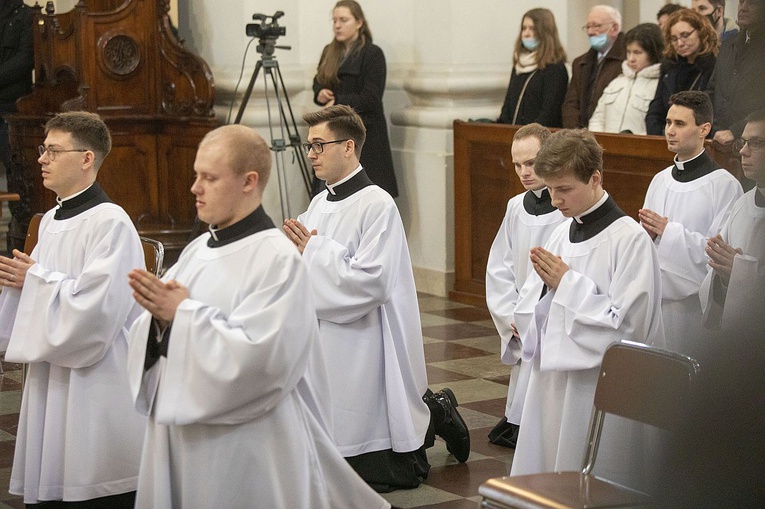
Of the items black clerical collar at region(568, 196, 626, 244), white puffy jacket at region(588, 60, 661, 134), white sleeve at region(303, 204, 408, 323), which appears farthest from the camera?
white puffy jacket at region(588, 60, 661, 134)

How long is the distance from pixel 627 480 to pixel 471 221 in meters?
5.83

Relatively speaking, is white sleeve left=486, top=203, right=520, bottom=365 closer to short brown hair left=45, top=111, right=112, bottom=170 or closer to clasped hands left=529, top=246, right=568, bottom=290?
clasped hands left=529, top=246, right=568, bottom=290

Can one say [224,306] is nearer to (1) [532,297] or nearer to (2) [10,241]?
(1) [532,297]

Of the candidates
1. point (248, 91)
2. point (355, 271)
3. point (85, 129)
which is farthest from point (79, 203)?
point (248, 91)

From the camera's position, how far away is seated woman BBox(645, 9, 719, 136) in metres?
7.21

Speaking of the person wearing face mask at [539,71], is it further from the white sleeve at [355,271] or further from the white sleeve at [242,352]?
the white sleeve at [242,352]

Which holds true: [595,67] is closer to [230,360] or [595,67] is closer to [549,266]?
[549,266]

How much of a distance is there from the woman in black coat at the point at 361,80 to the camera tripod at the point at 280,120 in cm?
43

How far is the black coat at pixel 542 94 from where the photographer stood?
8.74 metres

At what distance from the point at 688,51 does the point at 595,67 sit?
1.30m

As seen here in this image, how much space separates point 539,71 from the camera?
880 cm

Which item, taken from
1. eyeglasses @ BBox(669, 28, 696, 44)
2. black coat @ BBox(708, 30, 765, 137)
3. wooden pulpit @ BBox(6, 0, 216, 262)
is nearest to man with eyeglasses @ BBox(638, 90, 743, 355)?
eyeglasses @ BBox(669, 28, 696, 44)

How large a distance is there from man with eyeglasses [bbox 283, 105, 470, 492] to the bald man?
1.32m

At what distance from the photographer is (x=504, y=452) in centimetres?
543
